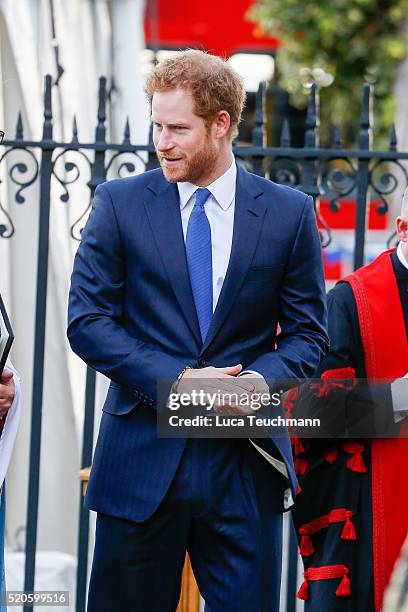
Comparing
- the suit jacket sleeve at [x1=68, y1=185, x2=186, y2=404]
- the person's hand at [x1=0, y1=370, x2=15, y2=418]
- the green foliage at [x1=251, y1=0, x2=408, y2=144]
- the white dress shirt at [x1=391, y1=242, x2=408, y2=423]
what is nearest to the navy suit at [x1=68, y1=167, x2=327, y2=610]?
the suit jacket sleeve at [x1=68, y1=185, x2=186, y2=404]

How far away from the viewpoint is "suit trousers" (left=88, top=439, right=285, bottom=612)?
329 cm

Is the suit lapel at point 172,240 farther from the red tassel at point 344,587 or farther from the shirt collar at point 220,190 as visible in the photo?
the red tassel at point 344,587

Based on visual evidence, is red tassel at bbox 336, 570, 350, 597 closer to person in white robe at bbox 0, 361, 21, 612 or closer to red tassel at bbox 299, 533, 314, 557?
red tassel at bbox 299, 533, 314, 557

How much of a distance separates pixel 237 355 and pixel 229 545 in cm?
53

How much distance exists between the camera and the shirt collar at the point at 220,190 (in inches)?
134

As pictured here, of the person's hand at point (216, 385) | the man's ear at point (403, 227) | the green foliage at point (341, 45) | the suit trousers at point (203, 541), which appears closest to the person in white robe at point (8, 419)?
the suit trousers at point (203, 541)

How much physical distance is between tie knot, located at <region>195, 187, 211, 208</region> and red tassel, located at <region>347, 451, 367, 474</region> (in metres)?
1.12

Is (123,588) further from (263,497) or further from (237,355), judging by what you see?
(237,355)

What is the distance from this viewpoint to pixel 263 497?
11.1ft

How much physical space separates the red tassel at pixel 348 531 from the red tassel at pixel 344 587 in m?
0.12

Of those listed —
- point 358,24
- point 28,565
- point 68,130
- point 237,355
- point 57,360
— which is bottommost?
point 28,565

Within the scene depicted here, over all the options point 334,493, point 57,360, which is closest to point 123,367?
point 334,493

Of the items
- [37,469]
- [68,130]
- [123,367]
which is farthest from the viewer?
[68,130]

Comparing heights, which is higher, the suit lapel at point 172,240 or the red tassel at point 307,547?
the suit lapel at point 172,240
